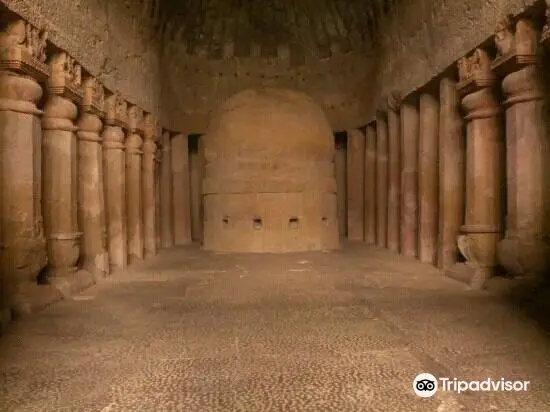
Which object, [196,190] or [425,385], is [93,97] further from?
[196,190]

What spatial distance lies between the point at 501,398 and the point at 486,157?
4541 mm

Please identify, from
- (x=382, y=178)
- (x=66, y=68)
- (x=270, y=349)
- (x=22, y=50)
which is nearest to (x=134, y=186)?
(x=66, y=68)

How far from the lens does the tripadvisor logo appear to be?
128 inches

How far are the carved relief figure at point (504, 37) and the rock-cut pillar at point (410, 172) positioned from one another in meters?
3.78

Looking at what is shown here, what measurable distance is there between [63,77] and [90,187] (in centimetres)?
180

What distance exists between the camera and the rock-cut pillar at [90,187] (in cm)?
764

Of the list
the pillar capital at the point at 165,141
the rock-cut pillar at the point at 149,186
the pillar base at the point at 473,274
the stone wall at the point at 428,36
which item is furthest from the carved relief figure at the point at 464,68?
the pillar capital at the point at 165,141

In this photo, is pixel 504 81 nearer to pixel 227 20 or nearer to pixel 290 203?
pixel 290 203

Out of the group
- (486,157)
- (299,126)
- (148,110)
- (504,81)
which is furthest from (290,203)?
(504,81)

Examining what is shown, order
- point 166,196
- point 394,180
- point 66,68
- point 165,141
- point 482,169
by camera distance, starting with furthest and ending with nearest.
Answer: point 166,196, point 165,141, point 394,180, point 482,169, point 66,68

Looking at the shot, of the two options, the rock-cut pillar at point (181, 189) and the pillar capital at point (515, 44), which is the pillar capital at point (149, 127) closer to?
the rock-cut pillar at point (181, 189)

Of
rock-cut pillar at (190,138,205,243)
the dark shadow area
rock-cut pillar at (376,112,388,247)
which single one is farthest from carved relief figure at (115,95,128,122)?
the dark shadow area

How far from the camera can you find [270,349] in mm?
4098

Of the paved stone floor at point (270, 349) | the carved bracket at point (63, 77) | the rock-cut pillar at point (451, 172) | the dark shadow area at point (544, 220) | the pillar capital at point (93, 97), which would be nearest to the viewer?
the paved stone floor at point (270, 349)
